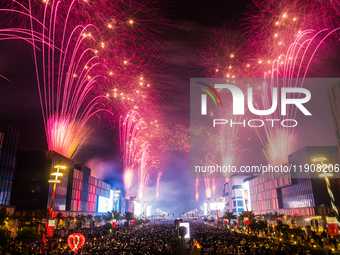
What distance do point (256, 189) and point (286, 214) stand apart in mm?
31415

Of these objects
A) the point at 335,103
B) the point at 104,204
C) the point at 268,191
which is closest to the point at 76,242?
the point at 335,103

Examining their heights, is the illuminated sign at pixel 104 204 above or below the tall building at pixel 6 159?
below

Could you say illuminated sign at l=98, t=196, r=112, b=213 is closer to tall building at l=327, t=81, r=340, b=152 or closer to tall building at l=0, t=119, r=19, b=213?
tall building at l=0, t=119, r=19, b=213

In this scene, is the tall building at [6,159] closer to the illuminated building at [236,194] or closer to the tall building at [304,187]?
the tall building at [304,187]

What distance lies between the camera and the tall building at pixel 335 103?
63.0 meters

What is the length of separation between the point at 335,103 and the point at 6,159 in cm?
7783

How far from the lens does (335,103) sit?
211ft

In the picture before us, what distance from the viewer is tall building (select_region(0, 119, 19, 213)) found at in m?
53.5

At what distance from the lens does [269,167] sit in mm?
90375

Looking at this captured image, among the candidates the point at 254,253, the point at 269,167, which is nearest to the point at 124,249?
the point at 254,253

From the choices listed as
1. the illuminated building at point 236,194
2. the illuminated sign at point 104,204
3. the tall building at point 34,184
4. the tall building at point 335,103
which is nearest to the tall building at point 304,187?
the tall building at point 335,103

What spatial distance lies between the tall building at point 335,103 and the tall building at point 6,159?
3023 inches

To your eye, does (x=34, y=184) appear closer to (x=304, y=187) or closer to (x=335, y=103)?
(x=304, y=187)

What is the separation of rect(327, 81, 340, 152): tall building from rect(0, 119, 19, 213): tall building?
76788 mm
